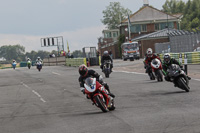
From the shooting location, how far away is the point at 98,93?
10.7 metres

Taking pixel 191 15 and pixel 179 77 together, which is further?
pixel 191 15

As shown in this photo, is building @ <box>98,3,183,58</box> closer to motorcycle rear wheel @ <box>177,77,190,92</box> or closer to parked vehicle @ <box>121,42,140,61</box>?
parked vehicle @ <box>121,42,140,61</box>

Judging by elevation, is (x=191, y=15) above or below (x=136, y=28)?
above

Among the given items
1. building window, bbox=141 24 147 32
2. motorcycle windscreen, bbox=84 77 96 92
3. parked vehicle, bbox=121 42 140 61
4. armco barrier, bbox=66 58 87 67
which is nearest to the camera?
motorcycle windscreen, bbox=84 77 96 92

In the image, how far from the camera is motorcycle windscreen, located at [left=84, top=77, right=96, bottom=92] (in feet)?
35.4

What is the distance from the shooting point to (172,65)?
47.2ft

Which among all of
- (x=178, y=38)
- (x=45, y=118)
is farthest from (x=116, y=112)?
(x=178, y=38)

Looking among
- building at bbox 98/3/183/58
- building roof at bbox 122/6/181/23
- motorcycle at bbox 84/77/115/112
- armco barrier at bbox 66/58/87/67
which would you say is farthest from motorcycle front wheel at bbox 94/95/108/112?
building roof at bbox 122/6/181/23

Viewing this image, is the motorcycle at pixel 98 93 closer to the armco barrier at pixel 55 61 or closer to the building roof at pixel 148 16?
the armco barrier at pixel 55 61

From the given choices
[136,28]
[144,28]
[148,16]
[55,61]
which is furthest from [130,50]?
[148,16]

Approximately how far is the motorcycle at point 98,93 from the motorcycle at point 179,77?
3.83 meters

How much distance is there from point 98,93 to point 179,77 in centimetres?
425

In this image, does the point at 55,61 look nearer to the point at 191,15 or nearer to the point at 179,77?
the point at 179,77

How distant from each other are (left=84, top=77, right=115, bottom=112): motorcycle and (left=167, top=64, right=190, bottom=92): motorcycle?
3827 millimetres
